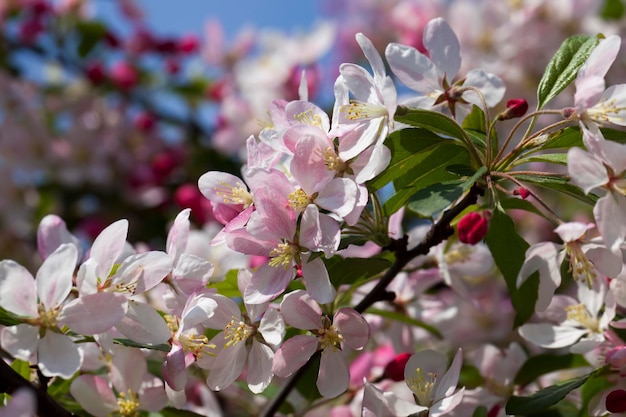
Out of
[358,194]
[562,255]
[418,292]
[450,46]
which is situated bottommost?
[418,292]

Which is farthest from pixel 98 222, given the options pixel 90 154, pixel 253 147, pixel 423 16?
pixel 253 147

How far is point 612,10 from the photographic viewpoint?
2.69 meters

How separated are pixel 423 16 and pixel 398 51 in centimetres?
212

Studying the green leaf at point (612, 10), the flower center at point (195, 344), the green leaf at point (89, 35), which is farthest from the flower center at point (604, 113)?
the green leaf at point (89, 35)

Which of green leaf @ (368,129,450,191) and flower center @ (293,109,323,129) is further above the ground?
flower center @ (293,109,323,129)

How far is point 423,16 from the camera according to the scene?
3.15m

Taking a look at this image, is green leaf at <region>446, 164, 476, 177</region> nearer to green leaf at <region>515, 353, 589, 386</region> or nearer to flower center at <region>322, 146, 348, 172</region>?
flower center at <region>322, 146, 348, 172</region>

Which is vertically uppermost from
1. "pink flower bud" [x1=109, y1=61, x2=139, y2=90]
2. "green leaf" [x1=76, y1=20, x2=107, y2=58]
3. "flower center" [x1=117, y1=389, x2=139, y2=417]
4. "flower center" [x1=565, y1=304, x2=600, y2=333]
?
"green leaf" [x1=76, y1=20, x2=107, y2=58]

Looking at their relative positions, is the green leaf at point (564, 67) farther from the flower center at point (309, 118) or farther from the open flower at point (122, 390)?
the open flower at point (122, 390)

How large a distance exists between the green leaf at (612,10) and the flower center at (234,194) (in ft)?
6.69

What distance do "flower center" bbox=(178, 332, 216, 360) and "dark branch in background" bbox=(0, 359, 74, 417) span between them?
0.18 metres

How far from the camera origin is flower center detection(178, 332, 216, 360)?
1.04 m

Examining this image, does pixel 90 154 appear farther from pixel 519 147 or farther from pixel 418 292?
pixel 519 147

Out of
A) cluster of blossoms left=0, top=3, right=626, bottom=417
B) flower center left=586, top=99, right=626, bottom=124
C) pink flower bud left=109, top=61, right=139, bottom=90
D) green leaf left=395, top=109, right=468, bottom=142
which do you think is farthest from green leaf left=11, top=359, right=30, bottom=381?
pink flower bud left=109, top=61, right=139, bottom=90
